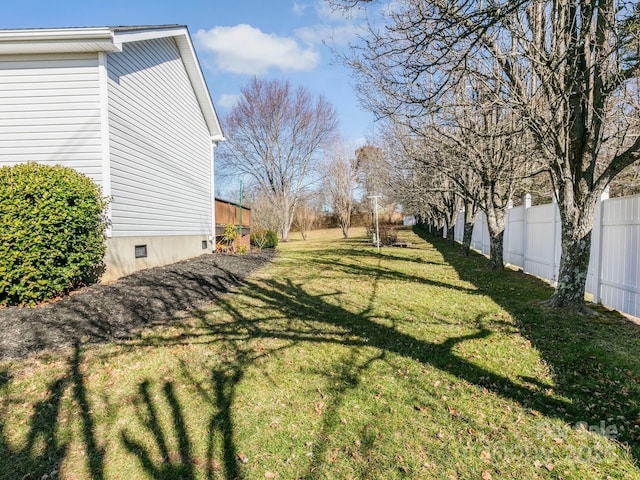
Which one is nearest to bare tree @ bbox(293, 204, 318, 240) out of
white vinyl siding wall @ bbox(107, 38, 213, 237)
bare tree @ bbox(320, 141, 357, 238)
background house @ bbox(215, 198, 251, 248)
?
bare tree @ bbox(320, 141, 357, 238)

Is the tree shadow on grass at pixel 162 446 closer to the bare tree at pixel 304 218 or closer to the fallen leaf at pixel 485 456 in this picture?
the fallen leaf at pixel 485 456

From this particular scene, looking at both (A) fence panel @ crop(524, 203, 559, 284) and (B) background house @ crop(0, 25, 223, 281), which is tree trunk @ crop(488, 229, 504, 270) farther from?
(B) background house @ crop(0, 25, 223, 281)

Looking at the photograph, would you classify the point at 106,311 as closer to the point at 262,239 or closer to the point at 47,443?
the point at 47,443

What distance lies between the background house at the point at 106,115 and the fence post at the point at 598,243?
848 cm

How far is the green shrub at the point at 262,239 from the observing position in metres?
18.6

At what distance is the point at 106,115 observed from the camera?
7340mm

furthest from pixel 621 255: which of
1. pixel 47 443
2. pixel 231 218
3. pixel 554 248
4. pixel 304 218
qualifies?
pixel 304 218

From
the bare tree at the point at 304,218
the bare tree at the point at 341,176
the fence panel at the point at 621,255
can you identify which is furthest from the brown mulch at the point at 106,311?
the bare tree at the point at 304,218

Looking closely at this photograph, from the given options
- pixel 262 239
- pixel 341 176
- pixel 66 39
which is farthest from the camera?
pixel 341 176

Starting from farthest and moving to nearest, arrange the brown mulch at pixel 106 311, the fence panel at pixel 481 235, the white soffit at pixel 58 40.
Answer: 1. the fence panel at pixel 481 235
2. the white soffit at pixel 58 40
3. the brown mulch at pixel 106 311

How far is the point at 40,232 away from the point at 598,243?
8224 millimetres

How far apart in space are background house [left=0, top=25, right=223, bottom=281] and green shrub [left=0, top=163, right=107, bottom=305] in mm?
1495

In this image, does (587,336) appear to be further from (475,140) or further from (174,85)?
(174,85)

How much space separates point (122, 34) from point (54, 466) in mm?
7484
